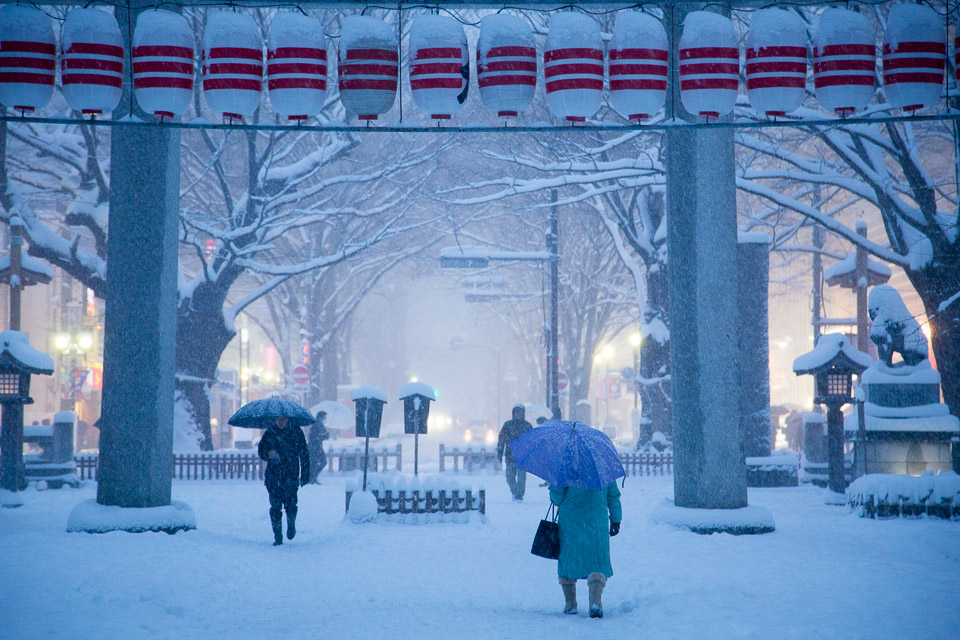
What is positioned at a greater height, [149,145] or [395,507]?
[149,145]

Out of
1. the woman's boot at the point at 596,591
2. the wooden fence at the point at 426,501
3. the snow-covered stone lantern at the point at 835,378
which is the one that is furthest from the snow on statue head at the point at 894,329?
the woman's boot at the point at 596,591

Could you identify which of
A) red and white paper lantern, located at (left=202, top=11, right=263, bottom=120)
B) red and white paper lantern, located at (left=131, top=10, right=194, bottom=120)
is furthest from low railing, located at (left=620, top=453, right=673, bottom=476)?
red and white paper lantern, located at (left=131, top=10, right=194, bottom=120)

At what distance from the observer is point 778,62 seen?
9.20 m

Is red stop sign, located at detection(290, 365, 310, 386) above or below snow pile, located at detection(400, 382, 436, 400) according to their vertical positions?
above

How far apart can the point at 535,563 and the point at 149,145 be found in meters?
7.72

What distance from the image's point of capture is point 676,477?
13.7m

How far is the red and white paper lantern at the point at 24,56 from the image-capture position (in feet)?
29.3

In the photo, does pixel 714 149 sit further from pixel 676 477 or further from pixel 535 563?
pixel 535 563

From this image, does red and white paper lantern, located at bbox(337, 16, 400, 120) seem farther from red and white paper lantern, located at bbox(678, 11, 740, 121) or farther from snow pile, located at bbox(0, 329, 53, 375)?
snow pile, located at bbox(0, 329, 53, 375)

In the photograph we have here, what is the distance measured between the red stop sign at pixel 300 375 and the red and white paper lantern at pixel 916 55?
85.3 ft

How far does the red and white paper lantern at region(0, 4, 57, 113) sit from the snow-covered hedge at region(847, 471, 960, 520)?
12558 millimetres

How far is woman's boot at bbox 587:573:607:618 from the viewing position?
788 cm

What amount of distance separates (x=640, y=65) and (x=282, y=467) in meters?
6.91

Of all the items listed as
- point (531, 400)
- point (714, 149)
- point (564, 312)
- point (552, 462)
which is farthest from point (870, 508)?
point (531, 400)
